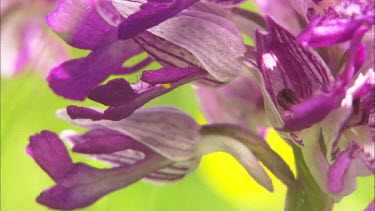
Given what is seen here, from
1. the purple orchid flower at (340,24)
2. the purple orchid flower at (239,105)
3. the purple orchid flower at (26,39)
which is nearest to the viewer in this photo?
the purple orchid flower at (340,24)

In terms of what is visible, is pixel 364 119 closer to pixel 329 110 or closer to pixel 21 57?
pixel 329 110

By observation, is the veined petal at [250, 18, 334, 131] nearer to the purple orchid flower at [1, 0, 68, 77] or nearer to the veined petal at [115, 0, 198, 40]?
the veined petal at [115, 0, 198, 40]

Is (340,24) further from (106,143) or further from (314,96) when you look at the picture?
(106,143)

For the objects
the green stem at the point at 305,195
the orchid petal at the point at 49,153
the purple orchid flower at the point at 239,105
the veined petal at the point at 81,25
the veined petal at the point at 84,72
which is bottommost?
the purple orchid flower at the point at 239,105

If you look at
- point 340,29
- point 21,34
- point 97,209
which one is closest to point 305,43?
point 340,29

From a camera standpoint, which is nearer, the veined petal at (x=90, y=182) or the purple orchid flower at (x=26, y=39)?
the veined petal at (x=90, y=182)

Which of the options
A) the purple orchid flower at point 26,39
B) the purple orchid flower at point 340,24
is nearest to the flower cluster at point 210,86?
the purple orchid flower at point 340,24

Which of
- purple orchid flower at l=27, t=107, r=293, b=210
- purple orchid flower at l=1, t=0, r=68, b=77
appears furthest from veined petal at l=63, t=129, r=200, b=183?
purple orchid flower at l=1, t=0, r=68, b=77

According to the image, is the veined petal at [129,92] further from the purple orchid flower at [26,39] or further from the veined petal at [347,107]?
the purple orchid flower at [26,39]

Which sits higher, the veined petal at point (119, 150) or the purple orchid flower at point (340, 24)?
the purple orchid flower at point (340, 24)
